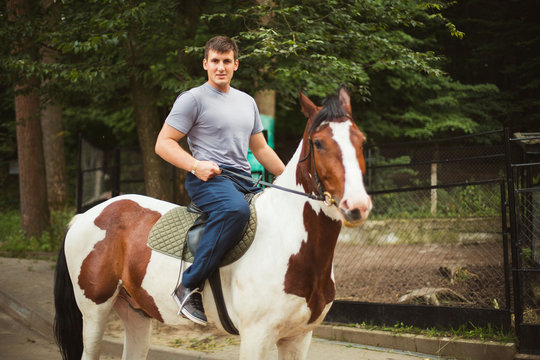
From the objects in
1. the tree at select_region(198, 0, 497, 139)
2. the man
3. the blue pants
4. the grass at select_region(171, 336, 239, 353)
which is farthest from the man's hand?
the grass at select_region(171, 336, 239, 353)

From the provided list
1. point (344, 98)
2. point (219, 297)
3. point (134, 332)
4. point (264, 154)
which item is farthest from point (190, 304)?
point (344, 98)

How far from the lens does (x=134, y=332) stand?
379 centimetres

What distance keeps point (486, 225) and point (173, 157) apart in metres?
7.62

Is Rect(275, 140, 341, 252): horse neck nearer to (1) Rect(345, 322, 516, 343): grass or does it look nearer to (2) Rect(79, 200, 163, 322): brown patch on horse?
(2) Rect(79, 200, 163, 322): brown patch on horse

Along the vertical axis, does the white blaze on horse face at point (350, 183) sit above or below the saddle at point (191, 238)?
above

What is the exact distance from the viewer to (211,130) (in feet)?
10.2

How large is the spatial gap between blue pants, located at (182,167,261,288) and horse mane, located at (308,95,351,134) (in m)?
0.65

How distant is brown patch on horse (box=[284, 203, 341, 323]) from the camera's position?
282 cm

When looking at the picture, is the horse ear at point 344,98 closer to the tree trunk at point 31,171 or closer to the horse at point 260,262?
the horse at point 260,262

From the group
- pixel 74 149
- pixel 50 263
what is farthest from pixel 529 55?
pixel 74 149

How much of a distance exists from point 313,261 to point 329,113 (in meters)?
0.89

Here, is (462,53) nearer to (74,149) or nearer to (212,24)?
(212,24)

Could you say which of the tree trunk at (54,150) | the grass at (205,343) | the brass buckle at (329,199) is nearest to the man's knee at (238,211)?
the brass buckle at (329,199)

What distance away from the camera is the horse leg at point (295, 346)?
3062mm
